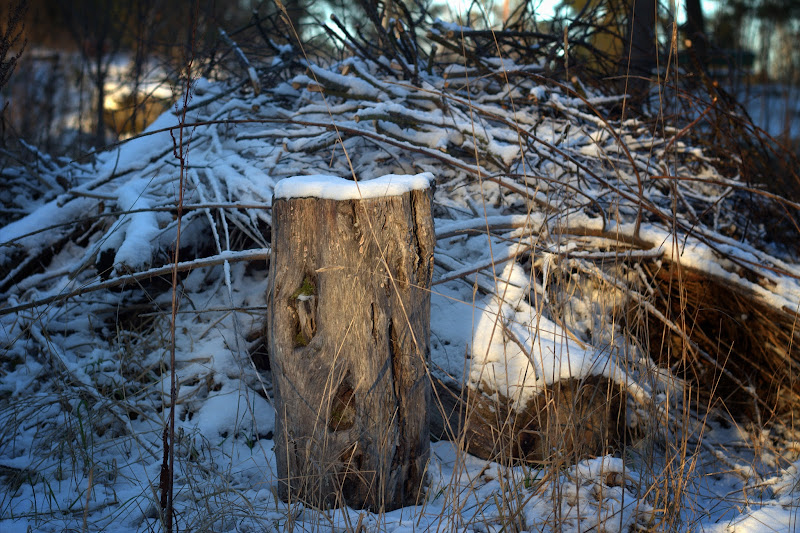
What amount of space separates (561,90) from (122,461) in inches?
146

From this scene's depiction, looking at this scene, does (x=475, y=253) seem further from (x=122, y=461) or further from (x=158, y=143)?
→ (x=158, y=143)

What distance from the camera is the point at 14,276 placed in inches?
130

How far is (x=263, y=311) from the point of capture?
2752mm

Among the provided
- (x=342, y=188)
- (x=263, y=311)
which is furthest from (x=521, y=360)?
(x=263, y=311)

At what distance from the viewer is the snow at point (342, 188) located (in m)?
1.78

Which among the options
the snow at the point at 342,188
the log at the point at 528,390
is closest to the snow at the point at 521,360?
the log at the point at 528,390

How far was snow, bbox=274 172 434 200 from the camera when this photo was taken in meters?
1.78

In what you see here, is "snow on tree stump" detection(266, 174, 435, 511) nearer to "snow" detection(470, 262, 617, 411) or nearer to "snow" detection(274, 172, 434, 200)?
"snow" detection(274, 172, 434, 200)

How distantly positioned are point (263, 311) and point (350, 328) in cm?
107

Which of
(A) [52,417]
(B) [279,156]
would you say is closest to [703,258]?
(B) [279,156]

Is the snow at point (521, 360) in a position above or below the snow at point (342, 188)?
below

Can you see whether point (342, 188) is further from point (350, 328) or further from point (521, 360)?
point (521, 360)

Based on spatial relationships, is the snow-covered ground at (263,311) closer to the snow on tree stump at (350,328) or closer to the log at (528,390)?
the log at (528,390)

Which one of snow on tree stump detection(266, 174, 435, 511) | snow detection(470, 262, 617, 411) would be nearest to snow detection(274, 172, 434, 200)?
snow on tree stump detection(266, 174, 435, 511)
